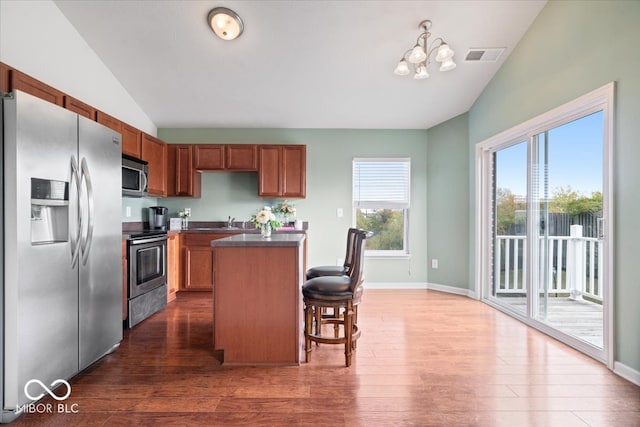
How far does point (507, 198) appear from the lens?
3670 millimetres

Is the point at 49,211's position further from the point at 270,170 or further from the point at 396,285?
the point at 396,285

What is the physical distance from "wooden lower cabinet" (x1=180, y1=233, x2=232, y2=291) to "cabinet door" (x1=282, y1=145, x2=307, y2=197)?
3.82 ft

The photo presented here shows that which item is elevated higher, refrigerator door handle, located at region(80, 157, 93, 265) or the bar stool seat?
refrigerator door handle, located at region(80, 157, 93, 265)

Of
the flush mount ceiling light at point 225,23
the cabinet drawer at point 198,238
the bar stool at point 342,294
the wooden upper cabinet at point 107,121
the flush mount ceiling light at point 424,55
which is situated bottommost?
the bar stool at point 342,294

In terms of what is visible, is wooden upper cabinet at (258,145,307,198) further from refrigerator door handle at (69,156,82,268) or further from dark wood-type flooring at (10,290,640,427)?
refrigerator door handle at (69,156,82,268)

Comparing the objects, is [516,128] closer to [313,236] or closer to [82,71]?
[313,236]

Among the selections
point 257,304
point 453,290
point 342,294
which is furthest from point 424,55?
point 453,290

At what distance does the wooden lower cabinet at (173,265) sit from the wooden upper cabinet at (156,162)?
668 mm

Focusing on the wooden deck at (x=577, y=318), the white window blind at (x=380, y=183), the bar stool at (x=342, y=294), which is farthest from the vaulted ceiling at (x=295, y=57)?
the wooden deck at (x=577, y=318)

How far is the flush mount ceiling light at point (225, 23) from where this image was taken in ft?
9.29

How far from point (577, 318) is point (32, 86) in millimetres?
4920

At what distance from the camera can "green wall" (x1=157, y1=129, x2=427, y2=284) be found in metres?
4.69

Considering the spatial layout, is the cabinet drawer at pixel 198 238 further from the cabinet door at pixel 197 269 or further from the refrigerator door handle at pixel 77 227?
the refrigerator door handle at pixel 77 227

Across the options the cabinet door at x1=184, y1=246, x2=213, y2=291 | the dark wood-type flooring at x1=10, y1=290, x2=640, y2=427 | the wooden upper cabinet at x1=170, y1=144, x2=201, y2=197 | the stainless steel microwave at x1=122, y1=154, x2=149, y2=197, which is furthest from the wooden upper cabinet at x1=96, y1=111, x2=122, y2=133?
the dark wood-type flooring at x1=10, y1=290, x2=640, y2=427
